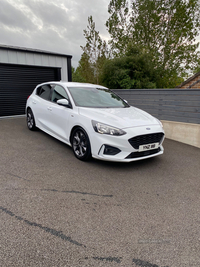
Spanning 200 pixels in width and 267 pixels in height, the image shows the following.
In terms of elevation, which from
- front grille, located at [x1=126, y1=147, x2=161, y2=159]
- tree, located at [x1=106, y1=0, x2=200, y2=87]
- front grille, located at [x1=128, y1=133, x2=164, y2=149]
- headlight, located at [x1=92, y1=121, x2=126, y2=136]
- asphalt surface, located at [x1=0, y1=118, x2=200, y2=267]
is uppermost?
tree, located at [x1=106, y1=0, x2=200, y2=87]

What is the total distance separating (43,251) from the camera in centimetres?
197

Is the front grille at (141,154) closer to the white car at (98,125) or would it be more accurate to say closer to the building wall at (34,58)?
the white car at (98,125)

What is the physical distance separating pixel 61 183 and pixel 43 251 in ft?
4.72

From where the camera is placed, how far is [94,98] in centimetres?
502

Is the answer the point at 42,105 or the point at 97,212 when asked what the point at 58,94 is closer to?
the point at 42,105

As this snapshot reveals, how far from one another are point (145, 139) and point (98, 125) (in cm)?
97

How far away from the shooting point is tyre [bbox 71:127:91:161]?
4.09 metres

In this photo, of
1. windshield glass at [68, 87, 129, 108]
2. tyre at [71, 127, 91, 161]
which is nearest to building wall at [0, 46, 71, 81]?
windshield glass at [68, 87, 129, 108]

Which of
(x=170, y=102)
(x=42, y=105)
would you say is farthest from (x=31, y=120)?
(x=170, y=102)

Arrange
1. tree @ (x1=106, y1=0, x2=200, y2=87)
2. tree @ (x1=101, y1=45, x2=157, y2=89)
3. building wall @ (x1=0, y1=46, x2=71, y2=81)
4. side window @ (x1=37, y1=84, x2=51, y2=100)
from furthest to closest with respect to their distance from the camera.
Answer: tree @ (x1=106, y1=0, x2=200, y2=87), tree @ (x1=101, y1=45, x2=157, y2=89), building wall @ (x1=0, y1=46, x2=71, y2=81), side window @ (x1=37, y1=84, x2=51, y2=100)

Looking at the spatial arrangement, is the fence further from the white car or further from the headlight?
the headlight

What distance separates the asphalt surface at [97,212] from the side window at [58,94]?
1.52m

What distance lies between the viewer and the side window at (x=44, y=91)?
5666 mm

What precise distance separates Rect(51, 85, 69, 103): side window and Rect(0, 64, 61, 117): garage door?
198 inches
